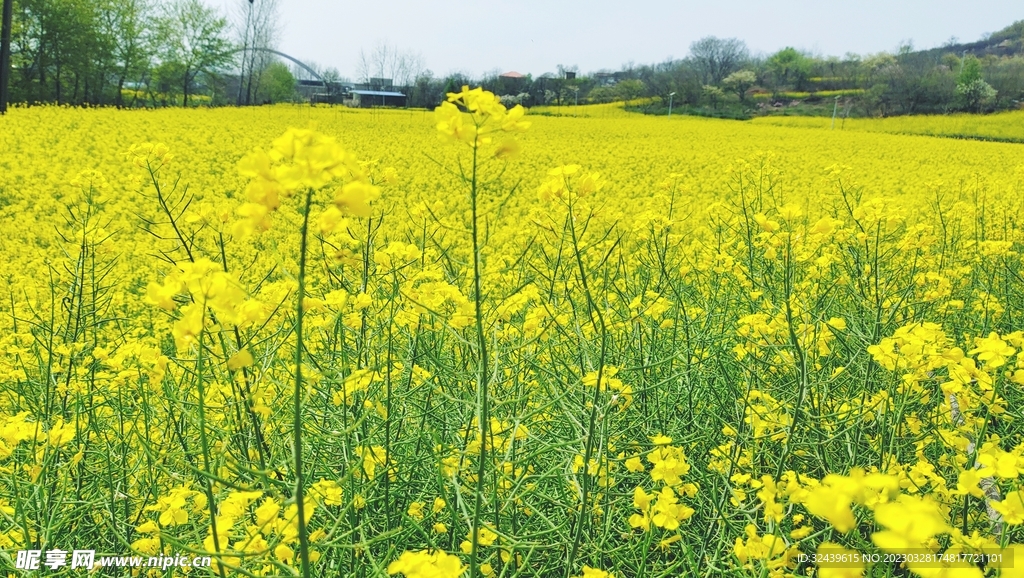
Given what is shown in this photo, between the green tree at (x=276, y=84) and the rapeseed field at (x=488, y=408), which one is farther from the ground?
the green tree at (x=276, y=84)

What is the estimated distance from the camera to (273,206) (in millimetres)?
870

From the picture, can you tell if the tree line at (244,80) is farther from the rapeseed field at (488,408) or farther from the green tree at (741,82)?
the rapeseed field at (488,408)

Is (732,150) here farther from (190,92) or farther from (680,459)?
(190,92)

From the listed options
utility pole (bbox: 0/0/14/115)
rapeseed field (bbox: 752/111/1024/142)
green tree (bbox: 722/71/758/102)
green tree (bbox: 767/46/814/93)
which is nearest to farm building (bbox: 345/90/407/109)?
rapeseed field (bbox: 752/111/1024/142)

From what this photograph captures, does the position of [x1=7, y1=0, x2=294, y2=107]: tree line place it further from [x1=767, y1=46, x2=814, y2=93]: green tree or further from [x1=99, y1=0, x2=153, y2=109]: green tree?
[x1=767, y1=46, x2=814, y2=93]: green tree

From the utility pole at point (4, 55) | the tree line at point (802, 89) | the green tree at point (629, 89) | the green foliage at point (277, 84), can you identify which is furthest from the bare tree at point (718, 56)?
the utility pole at point (4, 55)

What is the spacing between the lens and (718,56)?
61.3 m

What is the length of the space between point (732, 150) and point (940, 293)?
14.0 meters

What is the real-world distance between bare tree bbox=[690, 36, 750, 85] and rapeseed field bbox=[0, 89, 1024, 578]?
198ft

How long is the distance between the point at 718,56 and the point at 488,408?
66729 millimetres

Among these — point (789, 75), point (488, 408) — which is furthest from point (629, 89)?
point (488, 408)

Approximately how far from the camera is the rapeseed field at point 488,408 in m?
1.05

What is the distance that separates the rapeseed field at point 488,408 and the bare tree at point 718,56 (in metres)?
60.4

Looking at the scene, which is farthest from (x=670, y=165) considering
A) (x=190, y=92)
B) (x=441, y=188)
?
(x=190, y=92)
